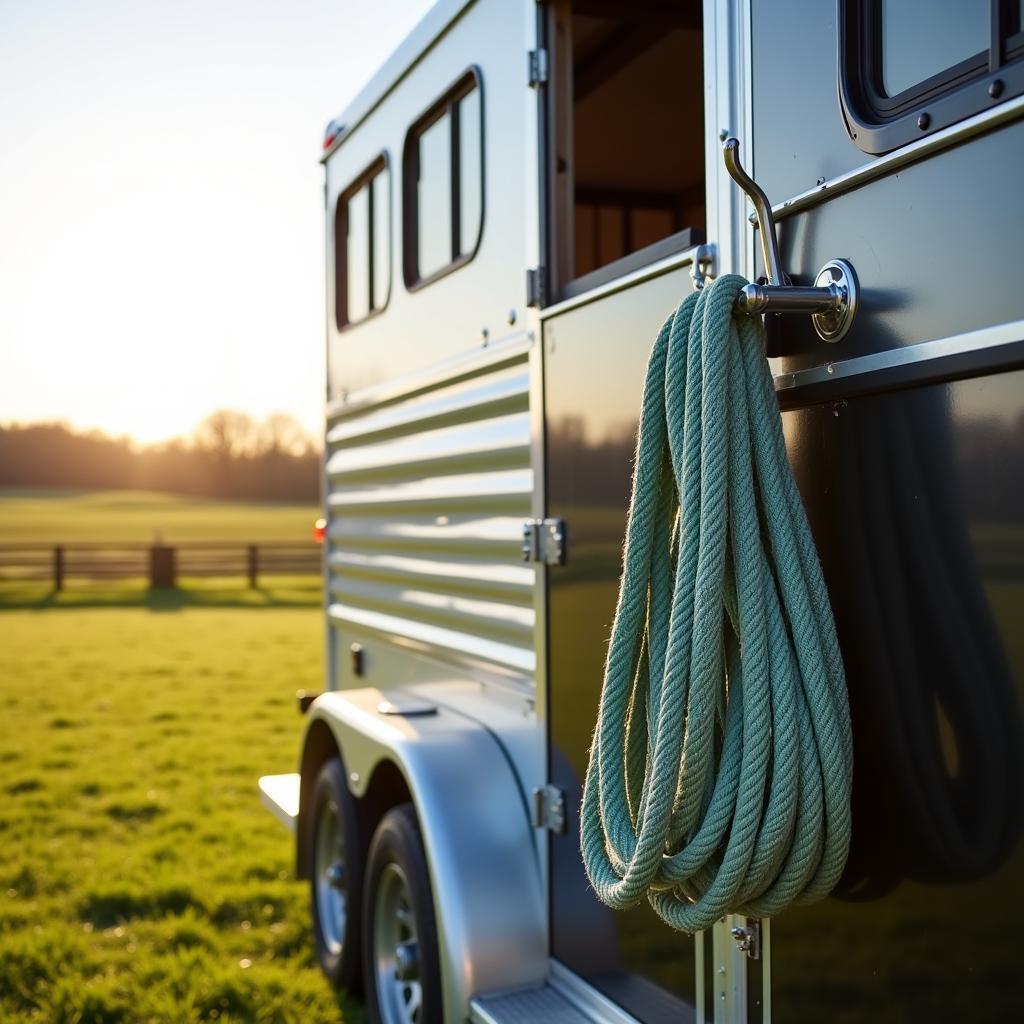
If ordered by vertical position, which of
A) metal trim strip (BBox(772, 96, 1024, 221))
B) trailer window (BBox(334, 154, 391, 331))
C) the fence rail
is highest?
trailer window (BBox(334, 154, 391, 331))

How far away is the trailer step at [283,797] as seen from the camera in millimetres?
3797

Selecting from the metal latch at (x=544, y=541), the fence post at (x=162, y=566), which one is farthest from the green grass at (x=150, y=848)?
the fence post at (x=162, y=566)

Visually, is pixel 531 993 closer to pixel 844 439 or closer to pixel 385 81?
pixel 844 439

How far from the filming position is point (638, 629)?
170cm

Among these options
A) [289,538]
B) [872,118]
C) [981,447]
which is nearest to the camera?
[981,447]

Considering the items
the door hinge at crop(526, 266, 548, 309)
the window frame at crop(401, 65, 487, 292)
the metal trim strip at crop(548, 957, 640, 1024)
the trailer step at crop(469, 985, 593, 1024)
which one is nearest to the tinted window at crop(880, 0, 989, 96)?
the door hinge at crop(526, 266, 548, 309)

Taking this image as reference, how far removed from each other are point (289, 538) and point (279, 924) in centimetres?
2107

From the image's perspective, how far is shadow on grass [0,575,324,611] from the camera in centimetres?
1683

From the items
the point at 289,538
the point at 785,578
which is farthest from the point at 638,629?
the point at 289,538

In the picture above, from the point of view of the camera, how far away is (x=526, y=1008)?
7.72 ft

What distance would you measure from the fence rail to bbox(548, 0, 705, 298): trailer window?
16362 millimetres

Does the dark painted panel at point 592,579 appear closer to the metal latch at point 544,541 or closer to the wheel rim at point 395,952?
the metal latch at point 544,541

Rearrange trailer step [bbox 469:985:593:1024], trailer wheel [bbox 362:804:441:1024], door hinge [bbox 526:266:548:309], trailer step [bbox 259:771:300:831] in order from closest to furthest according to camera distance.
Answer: trailer step [bbox 469:985:593:1024], door hinge [bbox 526:266:548:309], trailer wheel [bbox 362:804:441:1024], trailer step [bbox 259:771:300:831]

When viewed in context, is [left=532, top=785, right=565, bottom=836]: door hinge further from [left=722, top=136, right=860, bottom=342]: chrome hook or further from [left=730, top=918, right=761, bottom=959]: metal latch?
[left=722, top=136, right=860, bottom=342]: chrome hook
